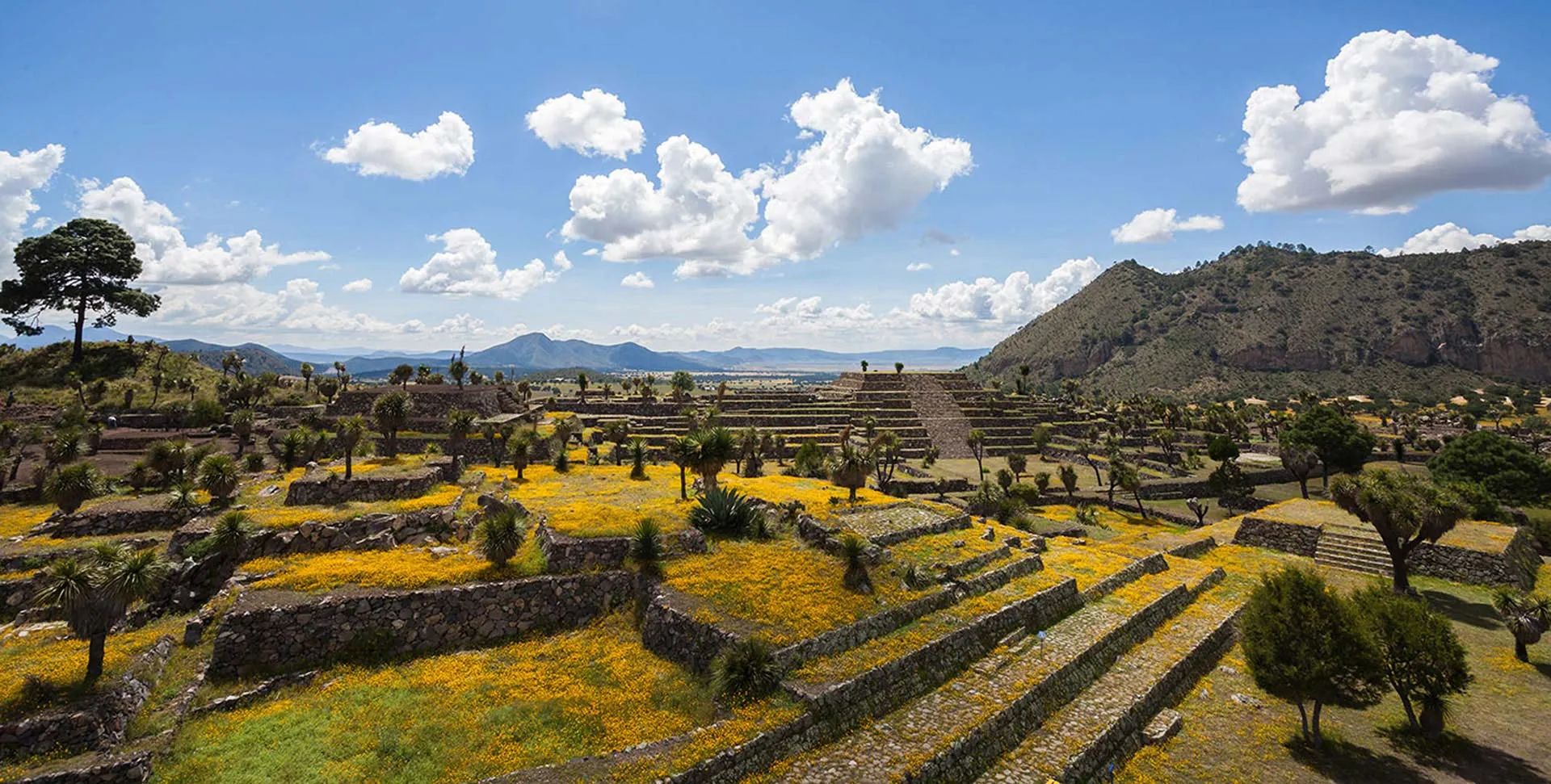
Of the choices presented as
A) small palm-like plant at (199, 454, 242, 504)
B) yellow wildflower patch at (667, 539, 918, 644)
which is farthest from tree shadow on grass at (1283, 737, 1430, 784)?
small palm-like plant at (199, 454, 242, 504)

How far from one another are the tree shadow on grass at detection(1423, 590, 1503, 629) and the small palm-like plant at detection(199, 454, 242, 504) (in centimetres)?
5357

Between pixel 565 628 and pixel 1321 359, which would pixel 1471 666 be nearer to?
pixel 565 628

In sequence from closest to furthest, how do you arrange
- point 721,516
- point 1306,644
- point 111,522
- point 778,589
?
1. point 1306,644
2. point 778,589
3. point 721,516
4. point 111,522

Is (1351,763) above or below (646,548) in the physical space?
below

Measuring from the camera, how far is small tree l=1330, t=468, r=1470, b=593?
83.8 feet

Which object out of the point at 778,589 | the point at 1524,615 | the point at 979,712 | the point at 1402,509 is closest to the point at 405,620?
the point at 778,589

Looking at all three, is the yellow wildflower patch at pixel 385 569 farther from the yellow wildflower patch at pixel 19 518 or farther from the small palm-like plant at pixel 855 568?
the yellow wildflower patch at pixel 19 518

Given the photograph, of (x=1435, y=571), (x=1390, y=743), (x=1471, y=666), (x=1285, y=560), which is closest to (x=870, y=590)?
(x=1390, y=743)

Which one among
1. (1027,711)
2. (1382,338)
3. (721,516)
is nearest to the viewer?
(1027,711)

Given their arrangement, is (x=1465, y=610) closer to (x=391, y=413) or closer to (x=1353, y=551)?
(x=1353, y=551)

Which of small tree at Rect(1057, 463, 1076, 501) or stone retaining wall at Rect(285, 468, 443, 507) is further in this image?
small tree at Rect(1057, 463, 1076, 501)

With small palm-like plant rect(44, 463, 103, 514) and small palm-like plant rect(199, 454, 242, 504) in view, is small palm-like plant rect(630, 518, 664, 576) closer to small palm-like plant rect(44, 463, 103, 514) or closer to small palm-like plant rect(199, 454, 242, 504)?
small palm-like plant rect(199, 454, 242, 504)

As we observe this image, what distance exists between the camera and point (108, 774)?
11836mm

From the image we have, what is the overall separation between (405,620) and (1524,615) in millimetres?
38206
